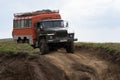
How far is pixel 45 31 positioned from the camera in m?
36.5

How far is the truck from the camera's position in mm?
35750

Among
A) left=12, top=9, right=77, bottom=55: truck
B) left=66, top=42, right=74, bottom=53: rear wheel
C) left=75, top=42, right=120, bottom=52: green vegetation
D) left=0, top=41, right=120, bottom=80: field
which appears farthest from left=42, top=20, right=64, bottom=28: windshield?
left=75, top=42, right=120, bottom=52: green vegetation

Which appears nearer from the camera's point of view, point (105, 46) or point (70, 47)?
point (70, 47)

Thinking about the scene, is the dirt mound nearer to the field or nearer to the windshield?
the field

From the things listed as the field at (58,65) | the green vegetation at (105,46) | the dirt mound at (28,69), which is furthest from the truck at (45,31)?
the dirt mound at (28,69)

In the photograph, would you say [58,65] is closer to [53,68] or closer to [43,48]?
[53,68]

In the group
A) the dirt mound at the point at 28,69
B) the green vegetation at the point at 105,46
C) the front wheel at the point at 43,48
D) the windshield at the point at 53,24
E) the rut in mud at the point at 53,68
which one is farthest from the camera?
the windshield at the point at 53,24

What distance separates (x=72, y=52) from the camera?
1465 inches

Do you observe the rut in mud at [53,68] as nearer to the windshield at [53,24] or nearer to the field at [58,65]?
the field at [58,65]

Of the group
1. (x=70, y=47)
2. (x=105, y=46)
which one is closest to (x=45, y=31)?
(x=70, y=47)

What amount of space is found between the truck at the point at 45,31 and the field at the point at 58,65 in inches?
38.7

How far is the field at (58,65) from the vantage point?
3062 cm

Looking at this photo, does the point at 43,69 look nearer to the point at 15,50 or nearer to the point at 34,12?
the point at 15,50

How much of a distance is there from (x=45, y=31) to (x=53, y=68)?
6061mm
